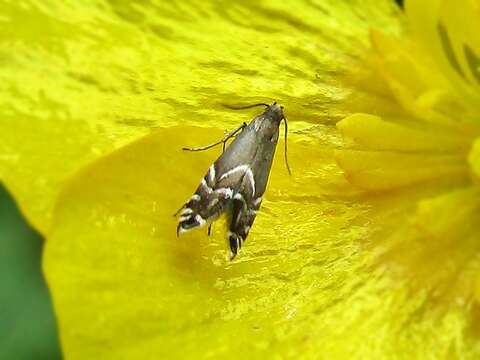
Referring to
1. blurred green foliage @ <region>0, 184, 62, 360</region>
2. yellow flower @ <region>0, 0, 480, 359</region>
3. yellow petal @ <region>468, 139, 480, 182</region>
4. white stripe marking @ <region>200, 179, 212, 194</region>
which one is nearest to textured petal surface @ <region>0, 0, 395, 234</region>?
yellow flower @ <region>0, 0, 480, 359</region>

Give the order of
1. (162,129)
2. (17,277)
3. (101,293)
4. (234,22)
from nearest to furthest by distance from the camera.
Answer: (101,293) < (162,129) < (234,22) < (17,277)

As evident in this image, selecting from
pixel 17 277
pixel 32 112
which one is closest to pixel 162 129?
pixel 32 112

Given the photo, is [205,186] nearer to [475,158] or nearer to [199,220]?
[199,220]

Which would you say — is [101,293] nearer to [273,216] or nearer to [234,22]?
[273,216]

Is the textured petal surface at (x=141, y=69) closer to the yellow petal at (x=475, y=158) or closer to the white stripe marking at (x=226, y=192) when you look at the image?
the white stripe marking at (x=226, y=192)

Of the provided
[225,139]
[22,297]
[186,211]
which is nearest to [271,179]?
[225,139]

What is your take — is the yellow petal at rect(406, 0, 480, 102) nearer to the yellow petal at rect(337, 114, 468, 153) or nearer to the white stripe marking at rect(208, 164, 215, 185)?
the yellow petal at rect(337, 114, 468, 153)

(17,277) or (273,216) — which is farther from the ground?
(273,216)
